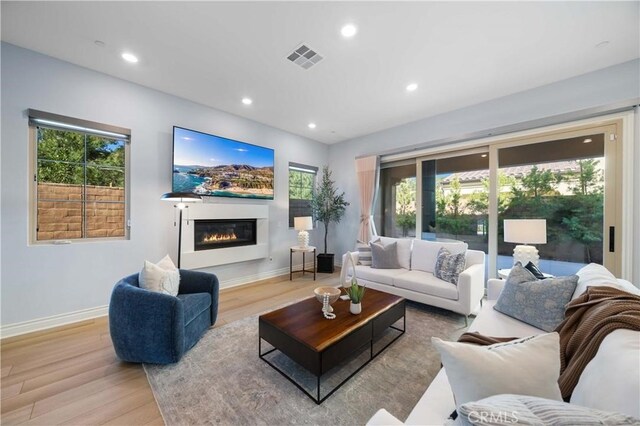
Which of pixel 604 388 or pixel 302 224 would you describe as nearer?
pixel 604 388

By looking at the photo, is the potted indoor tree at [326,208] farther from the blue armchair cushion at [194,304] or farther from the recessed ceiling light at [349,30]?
the recessed ceiling light at [349,30]

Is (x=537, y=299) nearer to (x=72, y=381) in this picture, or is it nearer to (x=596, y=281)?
(x=596, y=281)

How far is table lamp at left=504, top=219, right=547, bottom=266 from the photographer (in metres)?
2.53

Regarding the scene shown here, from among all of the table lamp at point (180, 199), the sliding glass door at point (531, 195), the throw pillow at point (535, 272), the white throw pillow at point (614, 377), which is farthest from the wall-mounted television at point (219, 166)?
the white throw pillow at point (614, 377)

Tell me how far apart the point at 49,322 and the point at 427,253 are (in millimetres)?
4649

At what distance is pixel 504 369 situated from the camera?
2.63ft

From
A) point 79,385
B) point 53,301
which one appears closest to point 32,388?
point 79,385

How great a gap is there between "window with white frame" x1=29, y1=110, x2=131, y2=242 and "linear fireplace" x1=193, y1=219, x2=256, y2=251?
0.91 metres

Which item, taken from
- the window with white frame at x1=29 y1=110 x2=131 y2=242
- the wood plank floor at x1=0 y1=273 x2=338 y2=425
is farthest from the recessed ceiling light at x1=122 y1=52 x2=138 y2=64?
the wood plank floor at x1=0 y1=273 x2=338 y2=425

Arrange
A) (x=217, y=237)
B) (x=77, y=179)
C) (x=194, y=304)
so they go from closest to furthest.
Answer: (x=194, y=304), (x=77, y=179), (x=217, y=237)

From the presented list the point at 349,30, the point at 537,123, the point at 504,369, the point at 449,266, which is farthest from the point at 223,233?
the point at 537,123

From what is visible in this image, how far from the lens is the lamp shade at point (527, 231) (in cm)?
253

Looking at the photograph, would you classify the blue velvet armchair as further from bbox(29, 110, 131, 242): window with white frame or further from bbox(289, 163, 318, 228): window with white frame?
bbox(289, 163, 318, 228): window with white frame

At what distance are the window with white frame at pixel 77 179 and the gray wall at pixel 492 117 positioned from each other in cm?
396
